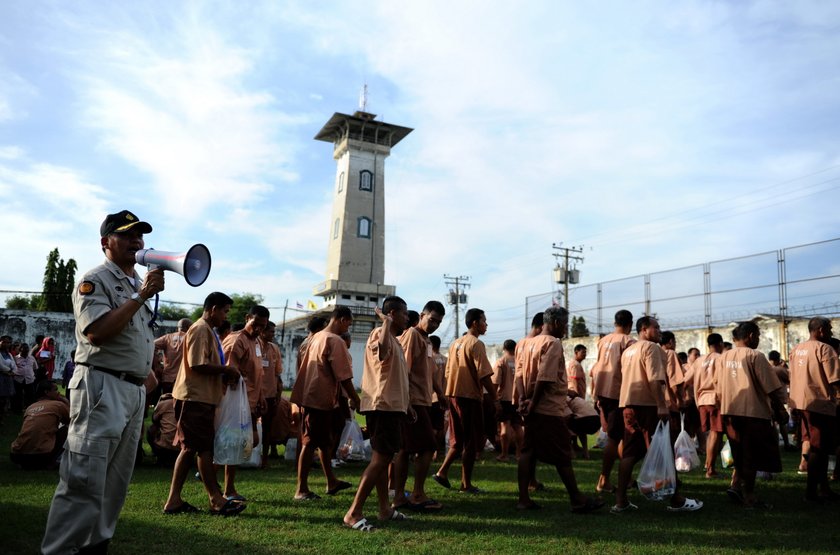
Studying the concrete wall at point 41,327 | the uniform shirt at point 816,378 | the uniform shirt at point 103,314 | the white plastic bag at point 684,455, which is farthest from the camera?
the concrete wall at point 41,327

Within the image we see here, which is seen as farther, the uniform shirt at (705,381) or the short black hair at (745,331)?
the uniform shirt at (705,381)

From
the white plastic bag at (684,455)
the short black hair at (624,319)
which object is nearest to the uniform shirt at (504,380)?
the white plastic bag at (684,455)

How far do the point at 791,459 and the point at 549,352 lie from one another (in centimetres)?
658

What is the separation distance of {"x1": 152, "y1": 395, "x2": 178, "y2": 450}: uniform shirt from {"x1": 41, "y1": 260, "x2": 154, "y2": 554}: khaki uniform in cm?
431

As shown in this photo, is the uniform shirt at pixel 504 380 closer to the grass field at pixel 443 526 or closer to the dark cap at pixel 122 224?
the grass field at pixel 443 526

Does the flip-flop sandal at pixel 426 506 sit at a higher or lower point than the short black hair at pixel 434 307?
lower

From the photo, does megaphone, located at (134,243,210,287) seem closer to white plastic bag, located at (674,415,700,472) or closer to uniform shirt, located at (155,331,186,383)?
uniform shirt, located at (155,331,186,383)

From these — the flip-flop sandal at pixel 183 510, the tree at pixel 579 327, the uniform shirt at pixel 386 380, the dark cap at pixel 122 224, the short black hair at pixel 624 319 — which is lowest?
the flip-flop sandal at pixel 183 510

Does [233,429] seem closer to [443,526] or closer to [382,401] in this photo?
[382,401]

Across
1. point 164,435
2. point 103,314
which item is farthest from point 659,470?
point 164,435

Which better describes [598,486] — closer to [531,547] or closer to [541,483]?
[541,483]

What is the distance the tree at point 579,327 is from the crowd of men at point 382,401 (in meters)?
16.8

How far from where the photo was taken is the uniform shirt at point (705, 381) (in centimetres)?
891

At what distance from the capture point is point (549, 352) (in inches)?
247
